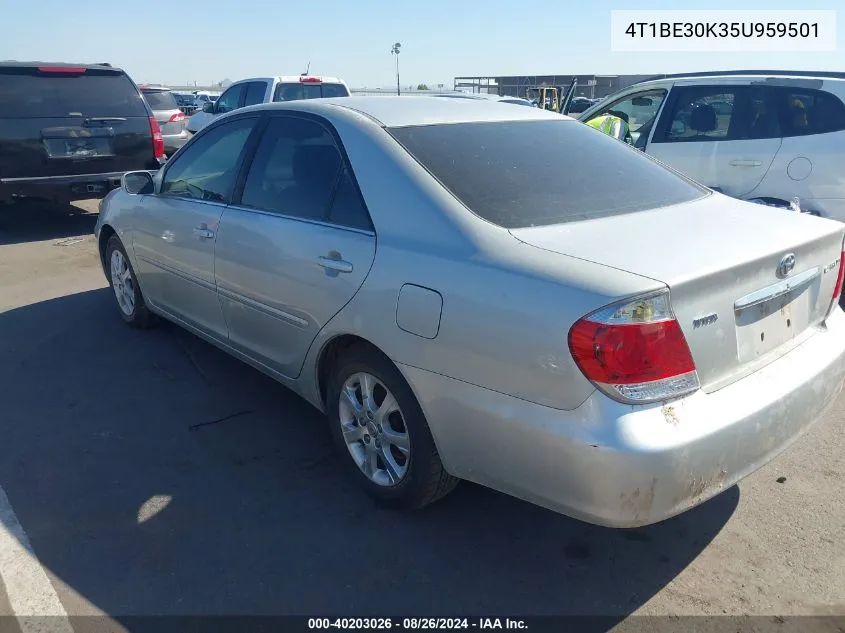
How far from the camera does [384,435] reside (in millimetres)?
2961

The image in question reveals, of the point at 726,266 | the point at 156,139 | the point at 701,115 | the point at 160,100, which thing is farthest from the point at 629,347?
the point at 160,100

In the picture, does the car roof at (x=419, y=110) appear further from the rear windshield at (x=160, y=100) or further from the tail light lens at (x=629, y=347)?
the rear windshield at (x=160, y=100)

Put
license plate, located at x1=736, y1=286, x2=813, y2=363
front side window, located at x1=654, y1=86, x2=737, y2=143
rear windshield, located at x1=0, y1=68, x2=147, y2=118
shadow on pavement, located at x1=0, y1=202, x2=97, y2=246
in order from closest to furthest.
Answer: license plate, located at x1=736, y1=286, x2=813, y2=363, front side window, located at x1=654, y1=86, x2=737, y2=143, rear windshield, located at x1=0, y1=68, x2=147, y2=118, shadow on pavement, located at x1=0, y1=202, x2=97, y2=246

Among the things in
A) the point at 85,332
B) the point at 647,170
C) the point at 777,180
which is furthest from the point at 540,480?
the point at 777,180

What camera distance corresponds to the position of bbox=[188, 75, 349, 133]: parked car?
1141 cm

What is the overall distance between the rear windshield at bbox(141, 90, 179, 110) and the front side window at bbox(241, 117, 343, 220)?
11.4 m

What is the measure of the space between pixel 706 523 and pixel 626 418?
3.54 ft

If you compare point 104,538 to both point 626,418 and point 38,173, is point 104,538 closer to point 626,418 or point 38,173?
point 626,418

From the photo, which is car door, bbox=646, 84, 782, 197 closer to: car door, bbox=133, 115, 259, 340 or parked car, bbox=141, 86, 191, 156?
car door, bbox=133, 115, 259, 340

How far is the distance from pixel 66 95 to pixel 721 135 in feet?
23.0

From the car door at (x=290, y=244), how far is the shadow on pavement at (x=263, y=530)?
0.52 m

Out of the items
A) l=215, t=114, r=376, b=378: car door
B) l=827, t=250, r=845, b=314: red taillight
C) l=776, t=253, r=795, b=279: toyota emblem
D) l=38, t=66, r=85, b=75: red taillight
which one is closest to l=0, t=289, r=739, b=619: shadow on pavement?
l=215, t=114, r=376, b=378: car door

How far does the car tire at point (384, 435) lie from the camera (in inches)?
108

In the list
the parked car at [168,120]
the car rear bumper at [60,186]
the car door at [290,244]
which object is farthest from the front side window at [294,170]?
the parked car at [168,120]
